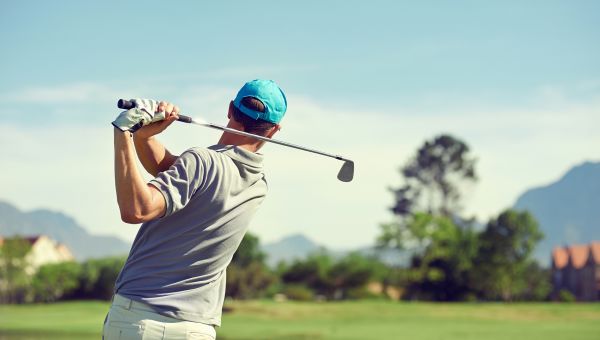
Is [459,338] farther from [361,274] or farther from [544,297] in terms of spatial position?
[544,297]

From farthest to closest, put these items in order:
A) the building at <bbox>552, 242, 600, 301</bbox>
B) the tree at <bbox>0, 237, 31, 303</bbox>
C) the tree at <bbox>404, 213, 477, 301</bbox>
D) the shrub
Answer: the building at <bbox>552, 242, 600, 301</bbox>
the tree at <bbox>0, 237, 31, 303</bbox>
the tree at <bbox>404, 213, 477, 301</bbox>
the shrub

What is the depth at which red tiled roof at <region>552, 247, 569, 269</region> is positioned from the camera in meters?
130

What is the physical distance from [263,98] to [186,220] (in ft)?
2.11

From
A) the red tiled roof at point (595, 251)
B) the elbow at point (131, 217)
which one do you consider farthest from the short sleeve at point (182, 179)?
the red tiled roof at point (595, 251)

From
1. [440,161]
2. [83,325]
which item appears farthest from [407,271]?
[83,325]

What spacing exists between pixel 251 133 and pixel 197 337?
34.7 inches

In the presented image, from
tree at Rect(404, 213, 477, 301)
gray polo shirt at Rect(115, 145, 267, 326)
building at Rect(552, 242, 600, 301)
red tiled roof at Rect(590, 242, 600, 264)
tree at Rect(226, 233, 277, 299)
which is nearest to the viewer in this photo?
gray polo shirt at Rect(115, 145, 267, 326)

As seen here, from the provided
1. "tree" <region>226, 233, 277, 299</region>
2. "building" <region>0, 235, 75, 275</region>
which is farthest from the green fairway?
"building" <region>0, 235, 75, 275</region>

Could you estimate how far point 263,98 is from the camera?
392 cm

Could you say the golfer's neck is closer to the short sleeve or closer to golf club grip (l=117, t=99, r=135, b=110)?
the short sleeve

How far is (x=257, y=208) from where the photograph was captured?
4.04m

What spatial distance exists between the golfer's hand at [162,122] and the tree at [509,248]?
256ft

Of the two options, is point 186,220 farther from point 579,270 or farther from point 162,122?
point 579,270

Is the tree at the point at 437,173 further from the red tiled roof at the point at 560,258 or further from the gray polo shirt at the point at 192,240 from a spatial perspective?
the gray polo shirt at the point at 192,240
